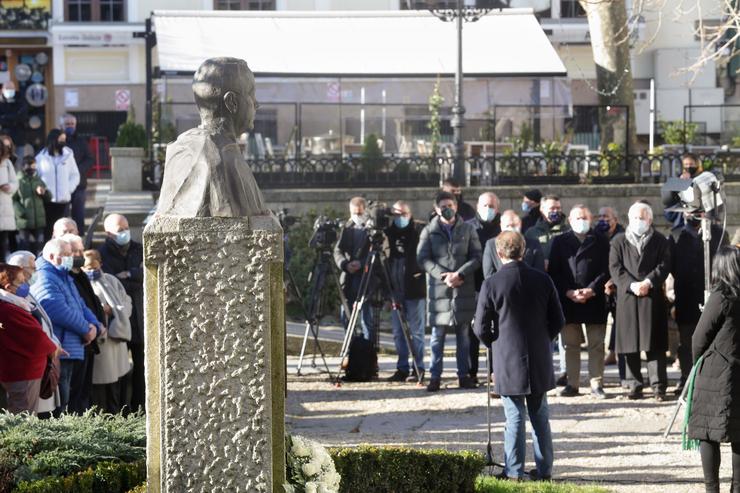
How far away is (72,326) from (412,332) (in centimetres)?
485

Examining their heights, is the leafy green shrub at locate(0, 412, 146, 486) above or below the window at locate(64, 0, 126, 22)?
below

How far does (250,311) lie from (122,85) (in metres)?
29.5

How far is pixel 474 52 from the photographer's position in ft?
83.4

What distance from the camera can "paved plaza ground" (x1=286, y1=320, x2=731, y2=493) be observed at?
10852 millimetres

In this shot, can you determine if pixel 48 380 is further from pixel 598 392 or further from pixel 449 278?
pixel 598 392

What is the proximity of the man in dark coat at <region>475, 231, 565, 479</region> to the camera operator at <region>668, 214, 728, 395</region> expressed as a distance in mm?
4132

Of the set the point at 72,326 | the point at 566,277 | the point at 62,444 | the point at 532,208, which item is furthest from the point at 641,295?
the point at 62,444

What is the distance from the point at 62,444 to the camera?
7.87m

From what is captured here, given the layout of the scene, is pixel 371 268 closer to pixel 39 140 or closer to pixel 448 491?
pixel 448 491

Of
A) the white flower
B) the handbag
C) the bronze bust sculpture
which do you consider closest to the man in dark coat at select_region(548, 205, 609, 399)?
the handbag

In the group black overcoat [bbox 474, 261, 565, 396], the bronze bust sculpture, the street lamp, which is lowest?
black overcoat [bbox 474, 261, 565, 396]

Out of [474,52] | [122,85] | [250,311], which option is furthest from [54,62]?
[250,311]

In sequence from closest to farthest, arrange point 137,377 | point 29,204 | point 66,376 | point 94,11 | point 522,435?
point 522,435, point 66,376, point 137,377, point 29,204, point 94,11

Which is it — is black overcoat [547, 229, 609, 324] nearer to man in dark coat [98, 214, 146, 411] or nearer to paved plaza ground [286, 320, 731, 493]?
paved plaza ground [286, 320, 731, 493]
